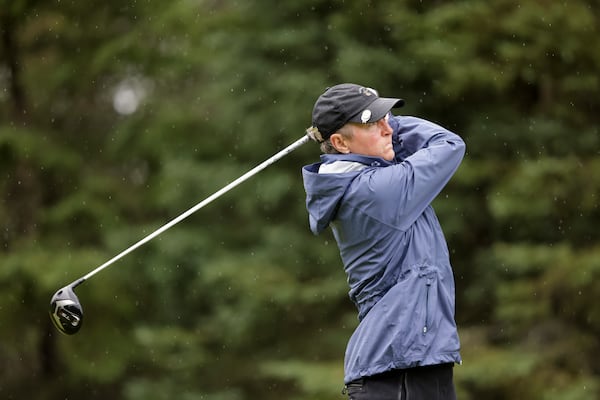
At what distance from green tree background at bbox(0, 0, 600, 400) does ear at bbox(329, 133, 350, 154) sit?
548cm

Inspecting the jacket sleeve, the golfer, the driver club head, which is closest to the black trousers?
the golfer

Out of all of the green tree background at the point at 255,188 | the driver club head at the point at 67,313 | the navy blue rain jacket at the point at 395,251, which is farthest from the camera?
the green tree background at the point at 255,188

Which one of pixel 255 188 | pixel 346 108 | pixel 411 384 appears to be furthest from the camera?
pixel 255 188

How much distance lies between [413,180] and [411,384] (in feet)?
2.21

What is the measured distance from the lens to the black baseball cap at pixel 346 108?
346 cm

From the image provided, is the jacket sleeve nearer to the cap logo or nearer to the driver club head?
the cap logo

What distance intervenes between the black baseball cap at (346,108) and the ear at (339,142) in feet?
0.05

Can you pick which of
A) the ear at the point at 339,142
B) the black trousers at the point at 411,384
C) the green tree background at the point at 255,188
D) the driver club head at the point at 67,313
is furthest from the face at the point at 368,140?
the green tree background at the point at 255,188

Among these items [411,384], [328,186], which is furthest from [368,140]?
[411,384]

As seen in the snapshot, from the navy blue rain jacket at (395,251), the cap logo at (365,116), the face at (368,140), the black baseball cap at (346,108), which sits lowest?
the navy blue rain jacket at (395,251)

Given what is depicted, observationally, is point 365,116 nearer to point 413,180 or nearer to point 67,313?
point 413,180

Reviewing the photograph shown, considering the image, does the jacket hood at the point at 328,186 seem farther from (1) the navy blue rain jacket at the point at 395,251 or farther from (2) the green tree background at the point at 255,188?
(2) the green tree background at the point at 255,188

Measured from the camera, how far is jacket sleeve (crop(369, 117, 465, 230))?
3.39 metres

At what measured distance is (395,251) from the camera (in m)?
3.42
